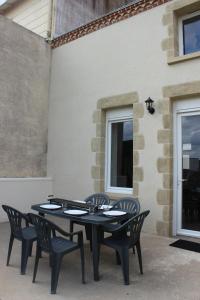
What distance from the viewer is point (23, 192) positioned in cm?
610

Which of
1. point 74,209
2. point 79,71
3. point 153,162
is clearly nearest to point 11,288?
point 74,209

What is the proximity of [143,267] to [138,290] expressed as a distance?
1.97 ft

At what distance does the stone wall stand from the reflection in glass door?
3.44 metres

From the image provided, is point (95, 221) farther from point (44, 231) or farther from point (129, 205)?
point (129, 205)

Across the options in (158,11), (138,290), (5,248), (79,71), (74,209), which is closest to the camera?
(138,290)

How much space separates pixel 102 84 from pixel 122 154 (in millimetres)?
1544

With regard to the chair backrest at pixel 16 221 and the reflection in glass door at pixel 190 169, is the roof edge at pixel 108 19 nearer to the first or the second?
the reflection in glass door at pixel 190 169

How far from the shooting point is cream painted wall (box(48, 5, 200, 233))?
4.92m

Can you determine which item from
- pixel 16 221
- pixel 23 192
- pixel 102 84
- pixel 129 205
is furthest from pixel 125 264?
pixel 102 84

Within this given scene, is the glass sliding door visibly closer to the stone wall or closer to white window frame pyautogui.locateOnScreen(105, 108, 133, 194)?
white window frame pyautogui.locateOnScreen(105, 108, 133, 194)

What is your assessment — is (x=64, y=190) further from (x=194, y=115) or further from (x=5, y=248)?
(x=194, y=115)

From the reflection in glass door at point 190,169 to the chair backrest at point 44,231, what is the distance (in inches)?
110

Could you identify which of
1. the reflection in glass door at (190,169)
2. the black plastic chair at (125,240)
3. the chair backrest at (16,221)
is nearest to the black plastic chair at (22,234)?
the chair backrest at (16,221)

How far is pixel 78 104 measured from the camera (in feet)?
20.5
